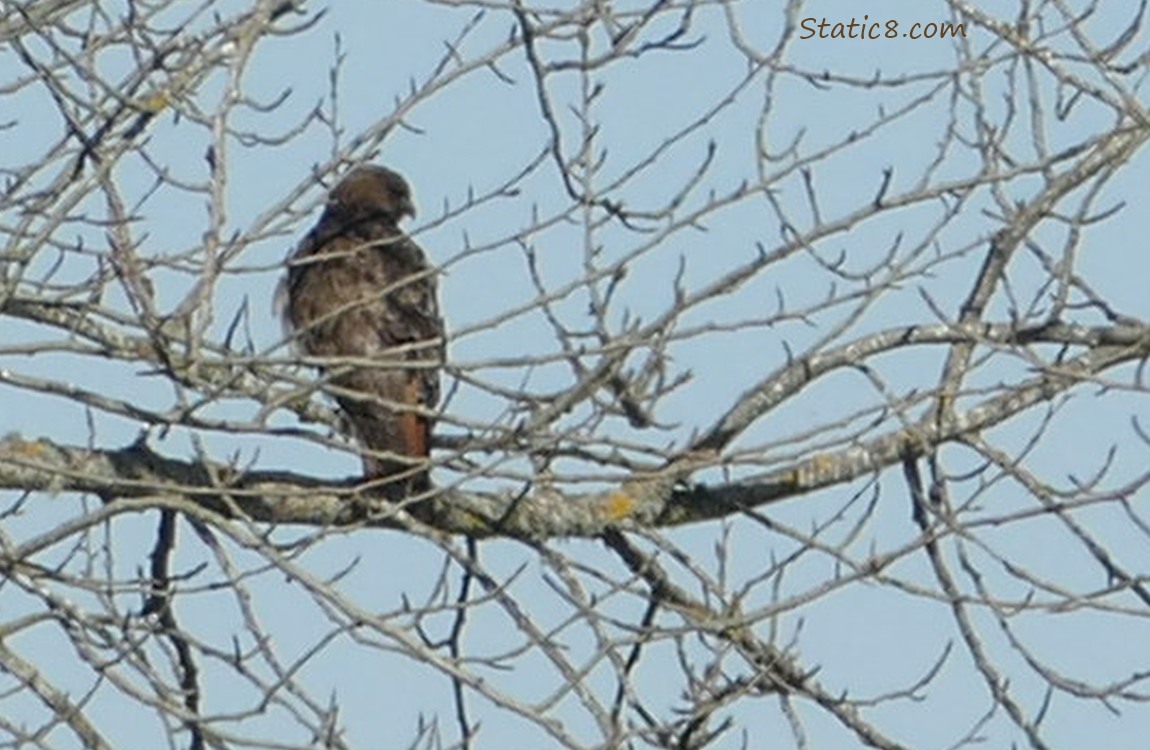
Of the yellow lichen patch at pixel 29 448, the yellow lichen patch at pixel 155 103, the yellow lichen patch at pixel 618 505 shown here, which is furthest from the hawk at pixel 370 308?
the yellow lichen patch at pixel 155 103

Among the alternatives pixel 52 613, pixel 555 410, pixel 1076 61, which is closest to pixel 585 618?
pixel 555 410

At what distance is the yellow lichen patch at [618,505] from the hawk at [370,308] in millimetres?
433

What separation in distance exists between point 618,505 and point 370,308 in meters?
1.27

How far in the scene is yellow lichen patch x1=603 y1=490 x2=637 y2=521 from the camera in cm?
759

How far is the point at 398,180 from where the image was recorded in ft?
32.7

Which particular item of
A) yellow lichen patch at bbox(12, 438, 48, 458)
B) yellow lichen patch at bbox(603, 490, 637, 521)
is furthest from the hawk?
yellow lichen patch at bbox(12, 438, 48, 458)

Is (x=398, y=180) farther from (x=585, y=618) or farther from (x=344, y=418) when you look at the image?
(x=585, y=618)

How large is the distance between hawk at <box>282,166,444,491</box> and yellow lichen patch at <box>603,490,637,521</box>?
1.42ft

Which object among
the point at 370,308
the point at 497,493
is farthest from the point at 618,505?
the point at 370,308

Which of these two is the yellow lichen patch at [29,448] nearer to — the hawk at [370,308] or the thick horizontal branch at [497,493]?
the thick horizontal branch at [497,493]

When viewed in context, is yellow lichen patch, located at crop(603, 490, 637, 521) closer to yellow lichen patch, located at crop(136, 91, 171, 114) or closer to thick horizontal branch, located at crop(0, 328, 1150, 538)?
thick horizontal branch, located at crop(0, 328, 1150, 538)

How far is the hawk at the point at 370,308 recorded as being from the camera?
7770 mm

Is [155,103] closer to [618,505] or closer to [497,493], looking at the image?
[497,493]

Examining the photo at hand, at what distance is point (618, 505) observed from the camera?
7.61 metres
